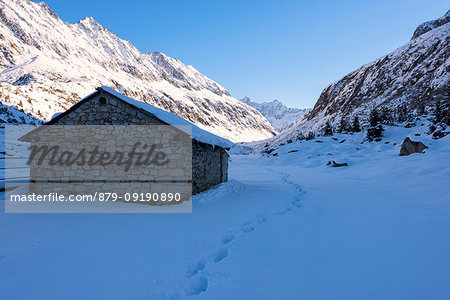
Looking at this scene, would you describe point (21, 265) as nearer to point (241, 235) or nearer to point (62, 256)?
point (62, 256)

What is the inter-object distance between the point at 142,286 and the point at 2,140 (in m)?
31.9

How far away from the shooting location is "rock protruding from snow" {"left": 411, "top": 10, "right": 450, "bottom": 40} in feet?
137

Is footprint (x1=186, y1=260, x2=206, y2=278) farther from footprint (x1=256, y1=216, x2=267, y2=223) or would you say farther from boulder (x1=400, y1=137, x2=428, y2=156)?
boulder (x1=400, y1=137, x2=428, y2=156)

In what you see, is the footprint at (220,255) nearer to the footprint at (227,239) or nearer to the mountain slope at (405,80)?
the footprint at (227,239)

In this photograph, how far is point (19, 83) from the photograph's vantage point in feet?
208

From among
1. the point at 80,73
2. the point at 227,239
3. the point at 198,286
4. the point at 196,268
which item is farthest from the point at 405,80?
the point at 80,73

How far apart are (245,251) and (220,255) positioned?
0.44m

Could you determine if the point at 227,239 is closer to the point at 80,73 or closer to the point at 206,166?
the point at 206,166

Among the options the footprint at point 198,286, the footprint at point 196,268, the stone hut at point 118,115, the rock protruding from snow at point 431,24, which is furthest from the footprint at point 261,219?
the rock protruding from snow at point 431,24

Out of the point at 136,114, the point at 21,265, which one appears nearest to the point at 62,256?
the point at 21,265

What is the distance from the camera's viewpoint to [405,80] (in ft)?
100

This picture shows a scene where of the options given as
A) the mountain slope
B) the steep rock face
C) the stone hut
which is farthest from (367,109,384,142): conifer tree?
the steep rock face

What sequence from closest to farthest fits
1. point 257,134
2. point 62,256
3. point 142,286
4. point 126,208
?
1. point 142,286
2. point 62,256
3. point 126,208
4. point 257,134

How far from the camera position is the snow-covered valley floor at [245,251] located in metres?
2.65
